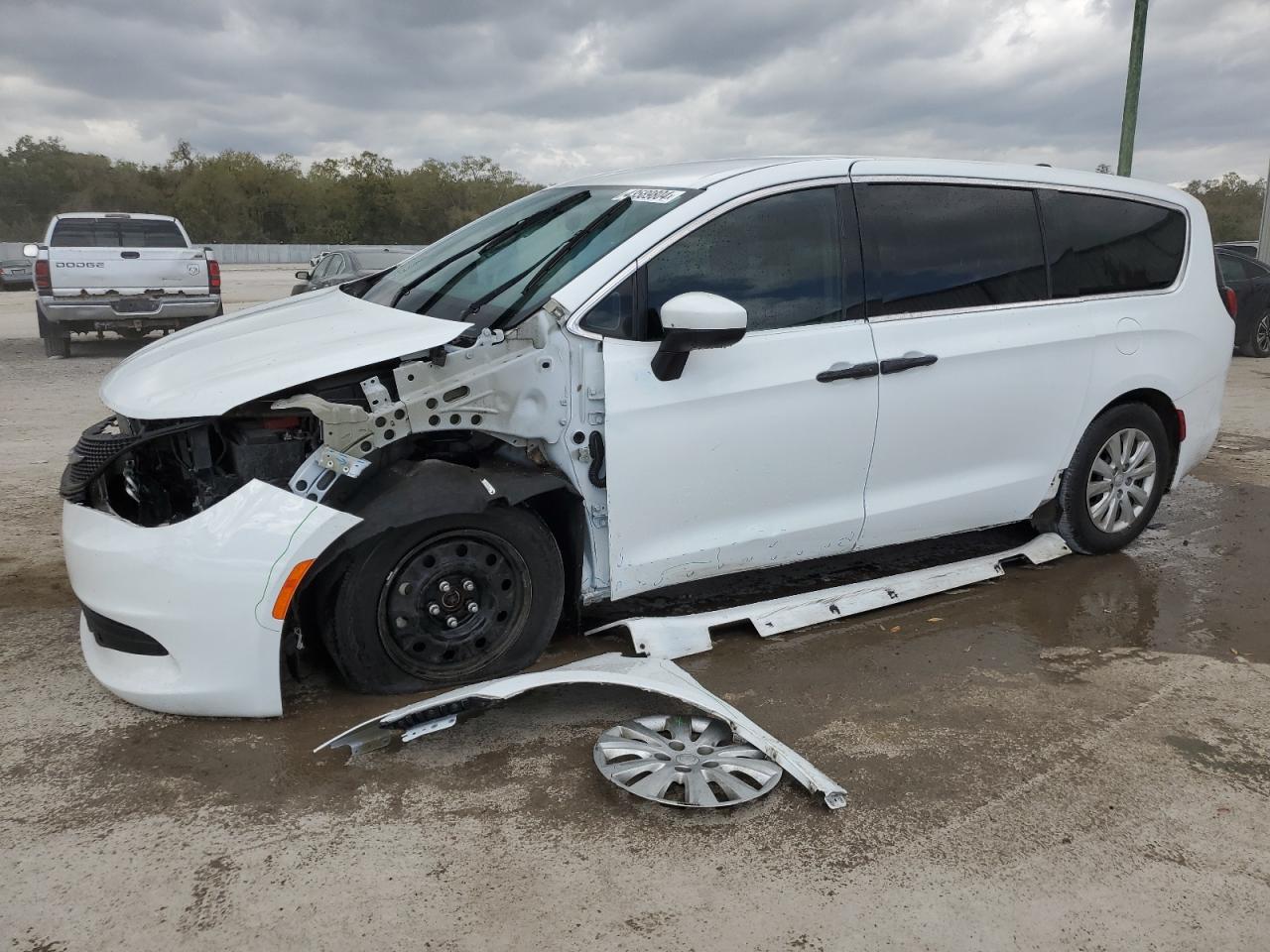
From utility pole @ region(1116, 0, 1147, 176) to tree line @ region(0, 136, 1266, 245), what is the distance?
4615 centimetres

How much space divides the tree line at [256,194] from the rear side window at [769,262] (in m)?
58.0

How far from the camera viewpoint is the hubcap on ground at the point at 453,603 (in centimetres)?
327

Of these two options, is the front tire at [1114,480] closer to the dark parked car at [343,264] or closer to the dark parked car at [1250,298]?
Result: the dark parked car at [1250,298]

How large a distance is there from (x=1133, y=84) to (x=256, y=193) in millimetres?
66533

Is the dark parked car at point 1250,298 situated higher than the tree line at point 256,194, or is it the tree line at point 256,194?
→ the tree line at point 256,194

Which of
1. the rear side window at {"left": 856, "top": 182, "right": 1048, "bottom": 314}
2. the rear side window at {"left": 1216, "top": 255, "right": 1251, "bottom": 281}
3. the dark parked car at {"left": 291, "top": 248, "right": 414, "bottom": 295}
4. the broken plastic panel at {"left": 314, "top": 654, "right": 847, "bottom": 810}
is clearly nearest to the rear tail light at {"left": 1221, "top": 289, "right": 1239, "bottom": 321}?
the rear side window at {"left": 856, "top": 182, "right": 1048, "bottom": 314}

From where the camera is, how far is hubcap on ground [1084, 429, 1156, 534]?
4684mm

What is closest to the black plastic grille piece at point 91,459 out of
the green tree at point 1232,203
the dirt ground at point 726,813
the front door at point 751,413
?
the dirt ground at point 726,813

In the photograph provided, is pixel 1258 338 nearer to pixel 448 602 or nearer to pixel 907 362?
pixel 907 362

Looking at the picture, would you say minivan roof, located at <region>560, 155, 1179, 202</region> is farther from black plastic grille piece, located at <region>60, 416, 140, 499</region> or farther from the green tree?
the green tree

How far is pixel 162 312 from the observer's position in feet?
41.5

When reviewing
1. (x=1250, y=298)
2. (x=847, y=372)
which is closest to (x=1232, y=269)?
(x=1250, y=298)

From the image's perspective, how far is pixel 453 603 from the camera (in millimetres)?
3355

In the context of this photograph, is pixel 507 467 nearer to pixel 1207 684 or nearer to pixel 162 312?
pixel 1207 684
